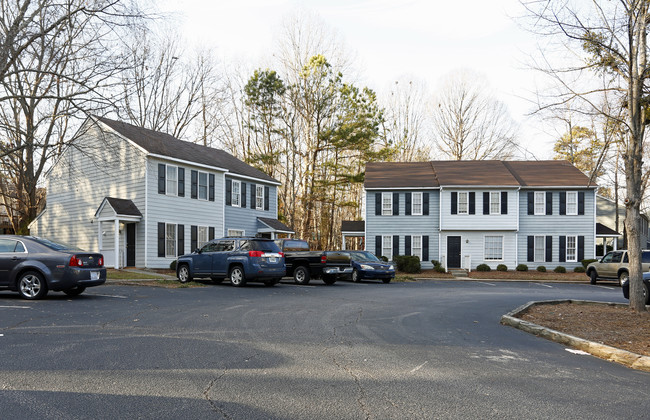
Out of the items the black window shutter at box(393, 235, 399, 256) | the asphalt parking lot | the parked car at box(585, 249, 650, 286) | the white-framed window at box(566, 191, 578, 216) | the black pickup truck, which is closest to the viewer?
the asphalt parking lot

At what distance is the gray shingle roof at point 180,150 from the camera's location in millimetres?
29141

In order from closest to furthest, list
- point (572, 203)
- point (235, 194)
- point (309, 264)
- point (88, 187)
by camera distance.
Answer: point (309, 264), point (88, 187), point (235, 194), point (572, 203)

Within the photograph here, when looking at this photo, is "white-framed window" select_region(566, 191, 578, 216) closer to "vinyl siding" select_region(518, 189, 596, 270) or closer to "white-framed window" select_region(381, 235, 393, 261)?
"vinyl siding" select_region(518, 189, 596, 270)

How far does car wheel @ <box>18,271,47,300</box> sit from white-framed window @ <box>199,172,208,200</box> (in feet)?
62.3

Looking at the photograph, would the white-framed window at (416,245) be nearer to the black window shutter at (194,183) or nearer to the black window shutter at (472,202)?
the black window shutter at (472,202)

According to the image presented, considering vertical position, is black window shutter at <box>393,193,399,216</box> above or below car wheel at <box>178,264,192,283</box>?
above

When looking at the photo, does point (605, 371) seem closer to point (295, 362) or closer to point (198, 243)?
Answer: point (295, 362)

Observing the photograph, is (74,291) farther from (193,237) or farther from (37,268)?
(193,237)

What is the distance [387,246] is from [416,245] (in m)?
2.05

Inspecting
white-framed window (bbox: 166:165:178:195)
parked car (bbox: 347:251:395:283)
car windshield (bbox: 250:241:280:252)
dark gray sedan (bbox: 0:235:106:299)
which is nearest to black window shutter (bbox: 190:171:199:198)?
white-framed window (bbox: 166:165:178:195)

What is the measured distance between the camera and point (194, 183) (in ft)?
105

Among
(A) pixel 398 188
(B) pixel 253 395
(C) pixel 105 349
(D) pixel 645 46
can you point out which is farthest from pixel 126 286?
(A) pixel 398 188

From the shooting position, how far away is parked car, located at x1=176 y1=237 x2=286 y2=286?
1966 centimetres

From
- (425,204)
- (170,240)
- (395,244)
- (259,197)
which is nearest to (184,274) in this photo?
(170,240)
